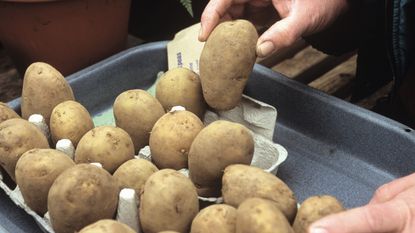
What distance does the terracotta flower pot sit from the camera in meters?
0.91

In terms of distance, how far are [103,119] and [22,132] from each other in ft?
0.82

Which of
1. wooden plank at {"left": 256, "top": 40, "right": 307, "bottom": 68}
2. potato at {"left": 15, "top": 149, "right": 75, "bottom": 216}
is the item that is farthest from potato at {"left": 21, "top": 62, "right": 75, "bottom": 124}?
wooden plank at {"left": 256, "top": 40, "right": 307, "bottom": 68}

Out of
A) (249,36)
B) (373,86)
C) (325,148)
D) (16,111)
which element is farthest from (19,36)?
(373,86)

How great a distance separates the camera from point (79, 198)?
0.58 m

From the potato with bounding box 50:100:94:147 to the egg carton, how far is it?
0.06 feet

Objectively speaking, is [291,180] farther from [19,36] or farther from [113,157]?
[19,36]

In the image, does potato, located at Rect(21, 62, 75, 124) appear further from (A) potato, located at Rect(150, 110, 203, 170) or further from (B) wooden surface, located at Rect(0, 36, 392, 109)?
(B) wooden surface, located at Rect(0, 36, 392, 109)

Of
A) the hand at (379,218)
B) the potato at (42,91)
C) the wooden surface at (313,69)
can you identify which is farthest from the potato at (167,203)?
the wooden surface at (313,69)

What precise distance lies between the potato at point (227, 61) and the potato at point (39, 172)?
0.74 feet

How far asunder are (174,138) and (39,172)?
164mm

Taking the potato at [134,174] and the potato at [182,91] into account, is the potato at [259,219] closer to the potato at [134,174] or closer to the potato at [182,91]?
the potato at [134,174]

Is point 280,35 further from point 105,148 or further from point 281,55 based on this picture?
point 281,55

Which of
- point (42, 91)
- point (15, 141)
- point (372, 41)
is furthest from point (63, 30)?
point (372, 41)

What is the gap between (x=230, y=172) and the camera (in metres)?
0.62
